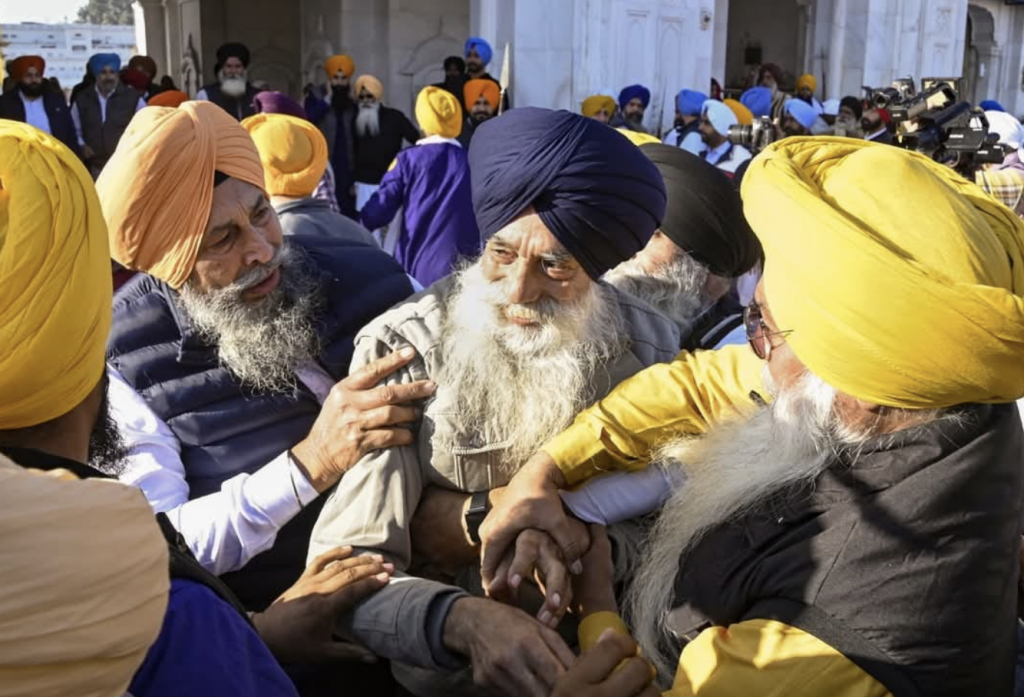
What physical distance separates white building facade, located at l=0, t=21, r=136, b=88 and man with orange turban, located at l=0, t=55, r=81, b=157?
13.4 metres

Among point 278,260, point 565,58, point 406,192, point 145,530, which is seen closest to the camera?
point 145,530

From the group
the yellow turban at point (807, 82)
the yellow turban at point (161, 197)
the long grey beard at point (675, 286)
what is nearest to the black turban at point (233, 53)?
the long grey beard at point (675, 286)

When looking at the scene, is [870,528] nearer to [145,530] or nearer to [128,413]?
[145,530]

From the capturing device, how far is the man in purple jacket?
245 inches

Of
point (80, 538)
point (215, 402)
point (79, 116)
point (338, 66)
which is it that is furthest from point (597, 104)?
point (80, 538)

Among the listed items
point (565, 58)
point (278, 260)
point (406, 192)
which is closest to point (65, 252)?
point (278, 260)

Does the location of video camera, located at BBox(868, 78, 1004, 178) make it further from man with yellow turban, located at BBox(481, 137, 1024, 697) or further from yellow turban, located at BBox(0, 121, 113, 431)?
yellow turban, located at BBox(0, 121, 113, 431)

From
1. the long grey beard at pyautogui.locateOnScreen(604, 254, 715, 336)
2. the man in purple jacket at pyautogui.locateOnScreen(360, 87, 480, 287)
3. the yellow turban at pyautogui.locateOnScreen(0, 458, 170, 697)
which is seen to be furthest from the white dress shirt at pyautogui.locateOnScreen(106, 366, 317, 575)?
the man in purple jacket at pyautogui.locateOnScreen(360, 87, 480, 287)

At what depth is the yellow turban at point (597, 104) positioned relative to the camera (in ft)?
32.1

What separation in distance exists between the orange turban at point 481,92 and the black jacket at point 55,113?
12.7 feet

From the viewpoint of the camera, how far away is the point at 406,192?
6.50m

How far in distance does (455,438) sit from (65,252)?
2.92ft

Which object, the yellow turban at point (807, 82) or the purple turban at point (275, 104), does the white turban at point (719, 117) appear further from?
the yellow turban at point (807, 82)

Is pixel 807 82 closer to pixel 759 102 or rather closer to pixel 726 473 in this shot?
pixel 759 102
